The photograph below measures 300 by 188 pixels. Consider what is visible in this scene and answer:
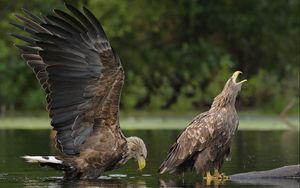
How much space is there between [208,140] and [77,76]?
170 cm

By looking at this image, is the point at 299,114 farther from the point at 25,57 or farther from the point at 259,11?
the point at 25,57

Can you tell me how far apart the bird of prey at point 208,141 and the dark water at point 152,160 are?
0.21 metres

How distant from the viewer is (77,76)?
12539mm

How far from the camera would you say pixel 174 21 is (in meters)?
35.5

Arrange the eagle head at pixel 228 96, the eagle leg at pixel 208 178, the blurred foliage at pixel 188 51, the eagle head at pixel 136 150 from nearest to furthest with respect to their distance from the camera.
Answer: the eagle leg at pixel 208 178 → the eagle head at pixel 136 150 → the eagle head at pixel 228 96 → the blurred foliage at pixel 188 51

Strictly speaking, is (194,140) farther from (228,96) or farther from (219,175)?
(228,96)

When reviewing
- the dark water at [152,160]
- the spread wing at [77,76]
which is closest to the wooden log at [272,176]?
the dark water at [152,160]

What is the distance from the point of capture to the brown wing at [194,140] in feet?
41.7

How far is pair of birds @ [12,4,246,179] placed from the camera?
12352 millimetres

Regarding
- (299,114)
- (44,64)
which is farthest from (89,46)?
(299,114)

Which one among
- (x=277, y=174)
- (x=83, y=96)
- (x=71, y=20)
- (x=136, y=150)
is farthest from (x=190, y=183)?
(x=71, y=20)

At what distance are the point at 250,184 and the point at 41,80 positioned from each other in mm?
3153

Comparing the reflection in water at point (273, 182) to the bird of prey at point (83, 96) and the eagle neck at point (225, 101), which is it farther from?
the bird of prey at point (83, 96)

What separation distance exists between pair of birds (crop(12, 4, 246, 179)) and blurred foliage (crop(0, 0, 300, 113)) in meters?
17.6
